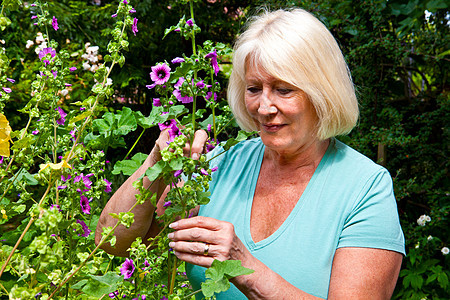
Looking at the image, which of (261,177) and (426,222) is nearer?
(261,177)

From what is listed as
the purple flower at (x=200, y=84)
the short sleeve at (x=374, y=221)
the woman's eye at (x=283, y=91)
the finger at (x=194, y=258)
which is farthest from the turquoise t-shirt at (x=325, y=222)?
the purple flower at (x=200, y=84)

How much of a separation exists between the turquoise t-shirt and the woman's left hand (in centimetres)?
43

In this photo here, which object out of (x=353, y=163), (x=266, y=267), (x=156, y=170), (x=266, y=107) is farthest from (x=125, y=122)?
(x=156, y=170)

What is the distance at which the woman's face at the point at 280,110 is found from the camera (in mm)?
1633

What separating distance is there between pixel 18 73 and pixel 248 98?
281 cm

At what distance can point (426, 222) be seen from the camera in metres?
3.77

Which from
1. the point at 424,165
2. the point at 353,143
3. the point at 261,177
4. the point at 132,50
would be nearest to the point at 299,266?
the point at 261,177

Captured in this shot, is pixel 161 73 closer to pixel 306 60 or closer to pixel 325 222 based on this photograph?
pixel 306 60

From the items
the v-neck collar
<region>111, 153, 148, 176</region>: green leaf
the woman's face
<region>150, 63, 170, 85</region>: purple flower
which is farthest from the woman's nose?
Result: <region>111, 153, 148, 176</region>: green leaf

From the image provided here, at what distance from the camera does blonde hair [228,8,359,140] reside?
5.32ft

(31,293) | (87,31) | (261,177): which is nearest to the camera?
(31,293)

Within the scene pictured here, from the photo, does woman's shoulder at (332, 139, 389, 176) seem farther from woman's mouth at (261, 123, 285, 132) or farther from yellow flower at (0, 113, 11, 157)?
yellow flower at (0, 113, 11, 157)

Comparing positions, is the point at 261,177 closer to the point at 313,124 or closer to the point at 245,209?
the point at 245,209

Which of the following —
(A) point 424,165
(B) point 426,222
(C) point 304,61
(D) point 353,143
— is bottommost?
(B) point 426,222
